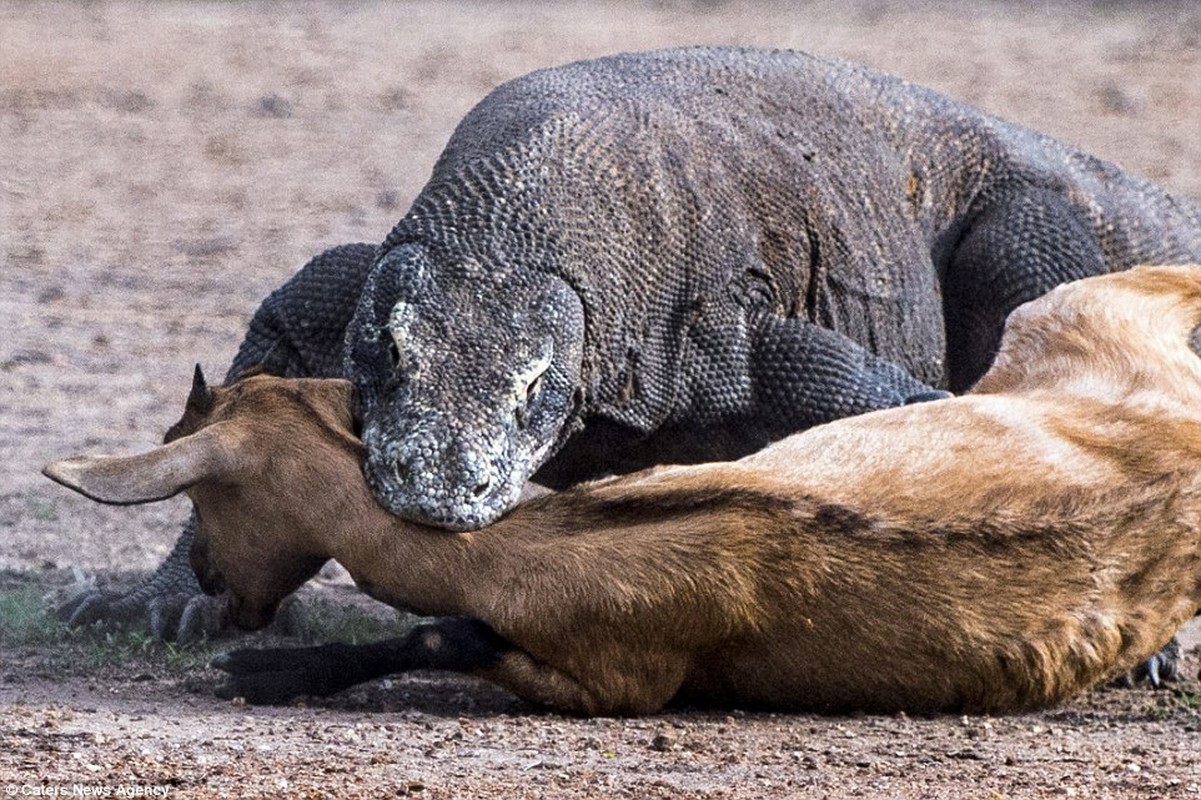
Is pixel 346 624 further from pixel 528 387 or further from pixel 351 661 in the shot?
pixel 351 661

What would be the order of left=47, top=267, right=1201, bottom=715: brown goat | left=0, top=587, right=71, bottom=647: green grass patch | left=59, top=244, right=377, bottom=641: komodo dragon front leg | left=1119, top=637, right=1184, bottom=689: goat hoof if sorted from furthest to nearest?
left=59, top=244, right=377, bottom=641: komodo dragon front leg → left=0, top=587, right=71, bottom=647: green grass patch → left=1119, top=637, right=1184, bottom=689: goat hoof → left=47, top=267, right=1201, bottom=715: brown goat

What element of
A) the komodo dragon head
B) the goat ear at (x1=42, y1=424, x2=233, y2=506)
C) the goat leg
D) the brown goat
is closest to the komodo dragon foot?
the komodo dragon head

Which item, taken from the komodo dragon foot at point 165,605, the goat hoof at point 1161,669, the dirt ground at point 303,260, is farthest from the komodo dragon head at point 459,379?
the goat hoof at point 1161,669

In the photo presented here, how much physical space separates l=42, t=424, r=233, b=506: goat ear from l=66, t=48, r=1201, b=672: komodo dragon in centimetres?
39

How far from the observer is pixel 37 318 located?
36.2 ft

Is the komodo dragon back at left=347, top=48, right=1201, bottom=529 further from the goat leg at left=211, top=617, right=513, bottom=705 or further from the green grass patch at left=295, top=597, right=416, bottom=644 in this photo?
the green grass patch at left=295, top=597, right=416, bottom=644

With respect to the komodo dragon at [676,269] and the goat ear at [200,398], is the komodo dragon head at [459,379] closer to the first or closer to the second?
the komodo dragon at [676,269]

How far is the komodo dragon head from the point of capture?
5.38 meters

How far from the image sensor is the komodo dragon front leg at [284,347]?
702 centimetres

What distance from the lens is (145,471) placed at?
4.98 m

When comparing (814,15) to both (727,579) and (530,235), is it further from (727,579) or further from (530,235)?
(727,579)

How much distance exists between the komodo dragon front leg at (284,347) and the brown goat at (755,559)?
1.50 metres

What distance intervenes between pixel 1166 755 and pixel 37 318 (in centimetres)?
723

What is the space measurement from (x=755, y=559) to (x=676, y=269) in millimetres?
2162
